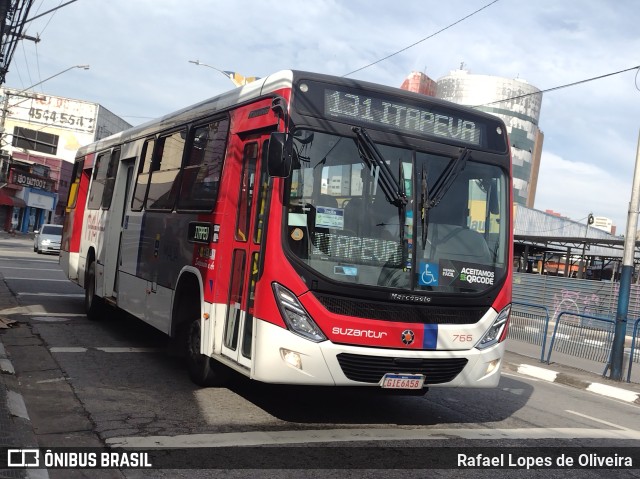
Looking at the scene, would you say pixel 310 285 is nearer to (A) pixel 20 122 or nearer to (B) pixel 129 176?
(B) pixel 129 176

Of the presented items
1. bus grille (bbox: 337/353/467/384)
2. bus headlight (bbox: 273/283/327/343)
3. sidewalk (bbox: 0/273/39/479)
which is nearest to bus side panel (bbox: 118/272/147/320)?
sidewalk (bbox: 0/273/39/479)

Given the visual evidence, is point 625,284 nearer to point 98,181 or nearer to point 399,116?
point 399,116

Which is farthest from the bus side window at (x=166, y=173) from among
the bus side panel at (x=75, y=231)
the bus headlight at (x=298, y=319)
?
the bus side panel at (x=75, y=231)

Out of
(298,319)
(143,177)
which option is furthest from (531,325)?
(298,319)

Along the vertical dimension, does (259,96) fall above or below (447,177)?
above

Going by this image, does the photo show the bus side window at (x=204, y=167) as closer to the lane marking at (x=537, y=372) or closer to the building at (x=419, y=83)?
the lane marking at (x=537, y=372)

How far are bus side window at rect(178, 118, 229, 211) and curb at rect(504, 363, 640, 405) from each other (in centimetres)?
765

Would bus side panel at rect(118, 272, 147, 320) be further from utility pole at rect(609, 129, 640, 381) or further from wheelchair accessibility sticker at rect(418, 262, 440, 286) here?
utility pole at rect(609, 129, 640, 381)

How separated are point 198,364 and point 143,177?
3.56 m

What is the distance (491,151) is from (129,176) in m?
6.19

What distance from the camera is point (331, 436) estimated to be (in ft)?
19.9

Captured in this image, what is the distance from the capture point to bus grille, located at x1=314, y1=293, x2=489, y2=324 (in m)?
5.92

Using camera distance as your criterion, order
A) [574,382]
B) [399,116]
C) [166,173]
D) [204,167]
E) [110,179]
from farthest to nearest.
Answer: [574,382]
[110,179]
[166,173]
[204,167]
[399,116]

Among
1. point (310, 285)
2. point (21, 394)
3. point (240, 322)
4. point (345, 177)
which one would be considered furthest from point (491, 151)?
point (21, 394)
